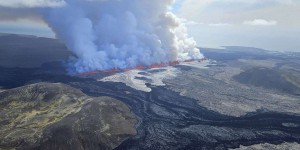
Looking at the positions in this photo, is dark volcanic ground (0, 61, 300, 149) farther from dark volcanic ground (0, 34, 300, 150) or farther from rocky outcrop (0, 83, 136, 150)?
rocky outcrop (0, 83, 136, 150)

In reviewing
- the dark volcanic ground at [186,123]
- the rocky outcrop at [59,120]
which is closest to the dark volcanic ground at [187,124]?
the dark volcanic ground at [186,123]

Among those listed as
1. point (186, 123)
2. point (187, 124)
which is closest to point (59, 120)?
point (187, 124)

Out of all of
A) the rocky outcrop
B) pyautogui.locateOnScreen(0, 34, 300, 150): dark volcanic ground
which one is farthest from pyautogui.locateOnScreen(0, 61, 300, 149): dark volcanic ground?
the rocky outcrop

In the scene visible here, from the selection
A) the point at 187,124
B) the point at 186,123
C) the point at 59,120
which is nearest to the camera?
the point at 59,120

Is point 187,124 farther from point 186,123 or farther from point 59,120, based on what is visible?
point 59,120

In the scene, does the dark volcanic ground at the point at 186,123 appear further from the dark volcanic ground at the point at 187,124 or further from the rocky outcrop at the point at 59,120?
the rocky outcrop at the point at 59,120

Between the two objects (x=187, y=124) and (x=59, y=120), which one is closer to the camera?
(x=59, y=120)

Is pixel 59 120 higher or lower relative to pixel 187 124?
higher

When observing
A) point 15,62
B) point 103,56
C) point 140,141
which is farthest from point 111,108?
point 15,62
